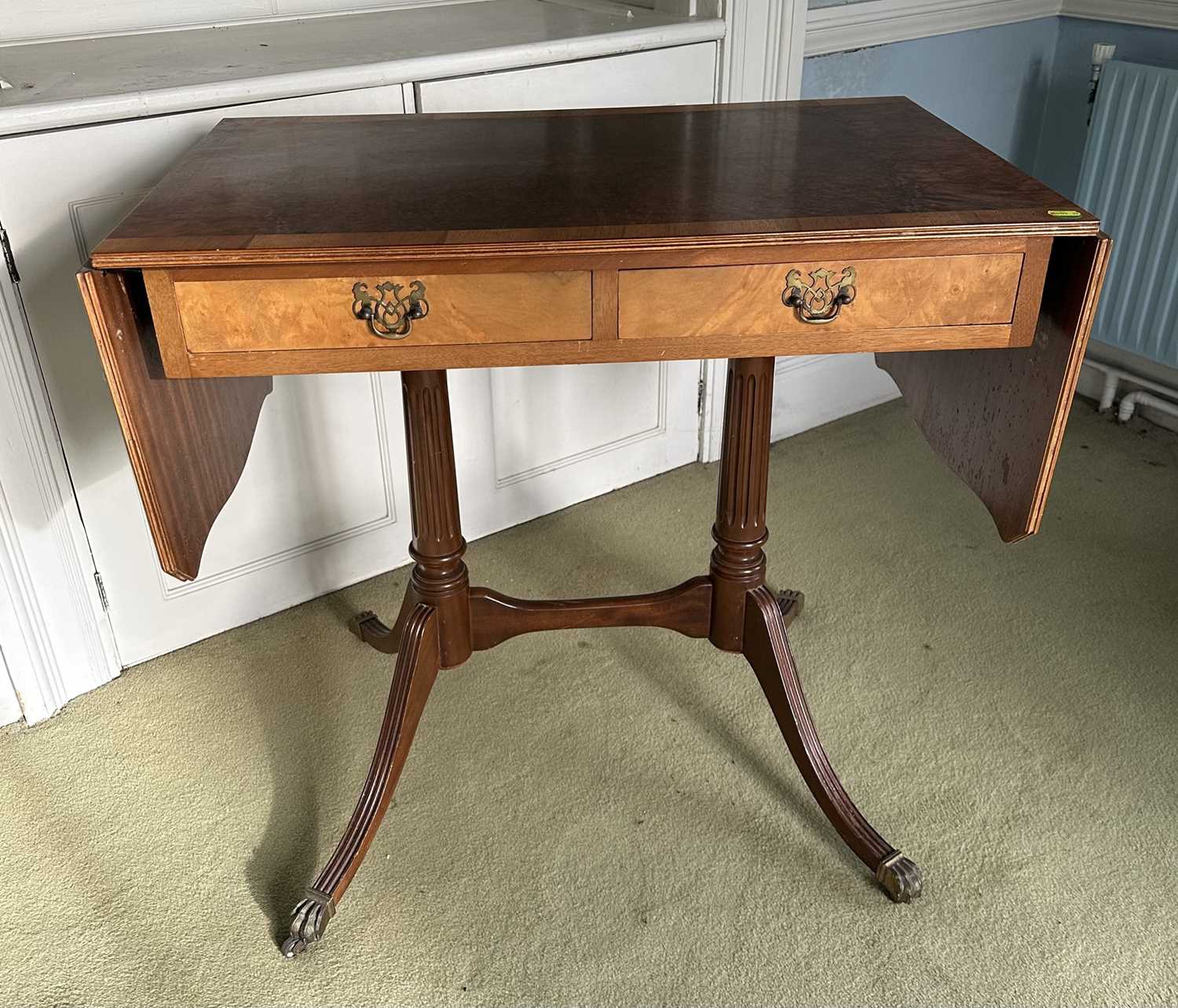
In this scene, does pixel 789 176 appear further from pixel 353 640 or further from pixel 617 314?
pixel 353 640

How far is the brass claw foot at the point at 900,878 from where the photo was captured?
159cm

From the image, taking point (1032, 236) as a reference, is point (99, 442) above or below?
below

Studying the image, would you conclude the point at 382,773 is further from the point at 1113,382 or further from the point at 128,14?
the point at 1113,382

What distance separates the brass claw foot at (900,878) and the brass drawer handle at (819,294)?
2.69ft

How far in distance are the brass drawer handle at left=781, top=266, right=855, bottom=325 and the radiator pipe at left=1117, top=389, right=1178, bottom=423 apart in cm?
200

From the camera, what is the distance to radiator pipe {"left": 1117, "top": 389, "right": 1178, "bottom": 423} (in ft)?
9.36

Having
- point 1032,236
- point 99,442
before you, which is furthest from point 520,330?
point 99,442

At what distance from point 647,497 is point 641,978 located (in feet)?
4.31

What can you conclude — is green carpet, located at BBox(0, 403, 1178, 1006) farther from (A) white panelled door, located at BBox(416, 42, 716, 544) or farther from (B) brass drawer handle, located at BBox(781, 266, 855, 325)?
(B) brass drawer handle, located at BBox(781, 266, 855, 325)

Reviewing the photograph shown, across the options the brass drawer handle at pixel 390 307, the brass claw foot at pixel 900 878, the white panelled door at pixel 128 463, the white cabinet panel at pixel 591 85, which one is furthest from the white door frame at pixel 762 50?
the brass drawer handle at pixel 390 307

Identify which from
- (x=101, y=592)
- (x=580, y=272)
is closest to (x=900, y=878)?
(x=580, y=272)

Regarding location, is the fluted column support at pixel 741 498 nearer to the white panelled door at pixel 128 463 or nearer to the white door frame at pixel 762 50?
the white door frame at pixel 762 50

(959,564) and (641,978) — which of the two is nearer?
(641,978)

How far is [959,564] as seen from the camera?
2.37 m
